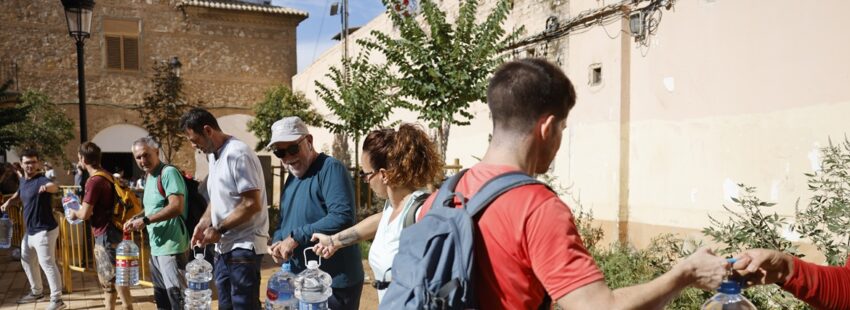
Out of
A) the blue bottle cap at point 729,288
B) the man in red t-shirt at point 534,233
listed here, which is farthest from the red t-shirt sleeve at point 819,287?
the man in red t-shirt at point 534,233

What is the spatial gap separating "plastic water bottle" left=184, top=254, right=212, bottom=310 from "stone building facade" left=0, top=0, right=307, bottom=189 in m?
21.1

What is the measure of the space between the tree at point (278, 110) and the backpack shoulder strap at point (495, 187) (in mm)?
19185

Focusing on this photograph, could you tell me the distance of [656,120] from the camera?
7410 mm

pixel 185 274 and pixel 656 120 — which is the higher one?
pixel 656 120

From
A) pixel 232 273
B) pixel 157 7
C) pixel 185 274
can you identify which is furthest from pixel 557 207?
pixel 157 7

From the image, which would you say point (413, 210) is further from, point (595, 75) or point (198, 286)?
point (595, 75)

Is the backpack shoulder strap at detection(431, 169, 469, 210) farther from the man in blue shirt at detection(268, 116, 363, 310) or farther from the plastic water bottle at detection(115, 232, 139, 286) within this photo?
the plastic water bottle at detection(115, 232, 139, 286)

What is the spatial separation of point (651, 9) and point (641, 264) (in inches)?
129

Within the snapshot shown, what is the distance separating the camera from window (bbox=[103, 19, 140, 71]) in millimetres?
23469

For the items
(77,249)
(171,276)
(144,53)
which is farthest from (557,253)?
(144,53)

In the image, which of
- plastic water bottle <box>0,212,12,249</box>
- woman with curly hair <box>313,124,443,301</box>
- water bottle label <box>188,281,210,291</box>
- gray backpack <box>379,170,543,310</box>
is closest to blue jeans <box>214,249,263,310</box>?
water bottle label <box>188,281,210,291</box>

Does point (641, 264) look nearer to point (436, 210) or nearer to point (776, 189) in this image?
point (776, 189)

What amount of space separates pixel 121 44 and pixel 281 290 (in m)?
23.7

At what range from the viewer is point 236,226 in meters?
4.16
